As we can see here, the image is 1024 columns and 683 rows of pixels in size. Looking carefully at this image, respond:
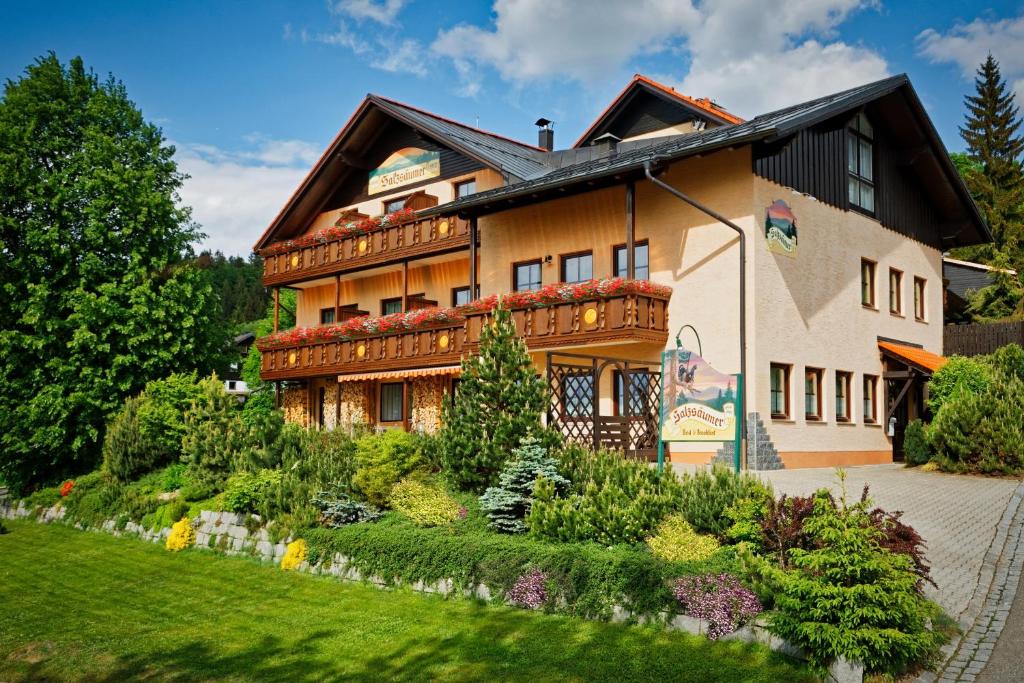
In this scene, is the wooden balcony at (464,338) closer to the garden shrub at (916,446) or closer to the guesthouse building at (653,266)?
the guesthouse building at (653,266)

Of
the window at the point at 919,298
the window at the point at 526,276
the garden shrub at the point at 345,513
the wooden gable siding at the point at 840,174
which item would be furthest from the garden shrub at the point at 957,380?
the garden shrub at the point at 345,513

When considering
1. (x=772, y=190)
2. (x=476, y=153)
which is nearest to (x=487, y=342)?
(x=772, y=190)

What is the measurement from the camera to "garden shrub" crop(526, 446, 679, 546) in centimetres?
1158

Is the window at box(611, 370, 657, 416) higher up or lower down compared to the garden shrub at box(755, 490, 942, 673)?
higher up

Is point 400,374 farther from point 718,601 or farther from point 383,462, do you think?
point 718,601

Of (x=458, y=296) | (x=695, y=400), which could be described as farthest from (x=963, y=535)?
(x=458, y=296)

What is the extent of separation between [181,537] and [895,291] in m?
19.3

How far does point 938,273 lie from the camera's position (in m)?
28.1

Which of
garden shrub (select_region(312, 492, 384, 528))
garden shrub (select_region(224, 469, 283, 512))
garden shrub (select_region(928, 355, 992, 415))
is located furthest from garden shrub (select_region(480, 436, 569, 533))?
garden shrub (select_region(928, 355, 992, 415))

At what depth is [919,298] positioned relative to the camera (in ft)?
89.4

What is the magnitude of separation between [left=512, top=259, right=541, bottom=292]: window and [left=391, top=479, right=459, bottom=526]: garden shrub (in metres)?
10.3

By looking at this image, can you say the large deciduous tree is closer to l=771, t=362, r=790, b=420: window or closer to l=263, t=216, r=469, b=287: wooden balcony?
l=263, t=216, r=469, b=287: wooden balcony

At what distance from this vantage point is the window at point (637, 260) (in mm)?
21984

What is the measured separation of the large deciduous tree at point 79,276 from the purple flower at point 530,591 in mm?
17091
